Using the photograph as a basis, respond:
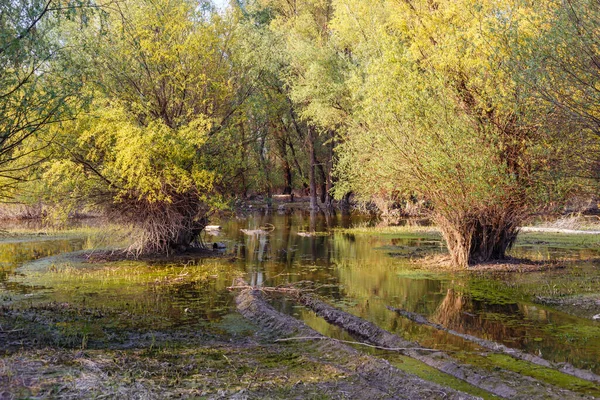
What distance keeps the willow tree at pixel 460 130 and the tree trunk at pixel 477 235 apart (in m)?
0.04

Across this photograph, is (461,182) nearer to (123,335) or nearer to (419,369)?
(419,369)

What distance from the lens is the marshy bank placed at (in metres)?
8.48

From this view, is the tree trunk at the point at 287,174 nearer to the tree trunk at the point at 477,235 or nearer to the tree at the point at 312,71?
the tree at the point at 312,71

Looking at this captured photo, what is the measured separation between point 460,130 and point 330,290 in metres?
6.97

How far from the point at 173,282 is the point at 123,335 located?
22.4 ft

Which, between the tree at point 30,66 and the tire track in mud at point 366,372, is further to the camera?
the tree at point 30,66

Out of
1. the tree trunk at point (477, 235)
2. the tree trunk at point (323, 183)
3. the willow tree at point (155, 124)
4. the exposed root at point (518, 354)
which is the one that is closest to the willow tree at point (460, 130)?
the tree trunk at point (477, 235)

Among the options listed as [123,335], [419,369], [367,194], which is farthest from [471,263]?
[123,335]

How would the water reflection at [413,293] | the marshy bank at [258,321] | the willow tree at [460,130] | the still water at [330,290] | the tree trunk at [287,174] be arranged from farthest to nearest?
the tree trunk at [287,174]
the willow tree at [460,130]
the still water at [330,290]
the water reflection at [413,293]
the marshy bank at [258,321]

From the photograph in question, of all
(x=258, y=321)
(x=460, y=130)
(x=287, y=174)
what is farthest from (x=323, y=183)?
(x=258, y=321)

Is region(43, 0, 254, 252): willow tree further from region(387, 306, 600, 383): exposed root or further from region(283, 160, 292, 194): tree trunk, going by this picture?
region(283, 160, 292, 194): tree trunk

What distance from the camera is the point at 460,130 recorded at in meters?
19.2

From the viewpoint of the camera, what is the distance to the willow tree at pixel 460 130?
18219mm

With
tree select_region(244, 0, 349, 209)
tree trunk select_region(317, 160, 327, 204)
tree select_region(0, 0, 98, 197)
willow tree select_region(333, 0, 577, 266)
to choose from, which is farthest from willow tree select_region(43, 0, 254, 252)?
tree trunk select_region(317, 160, 327, 204)
